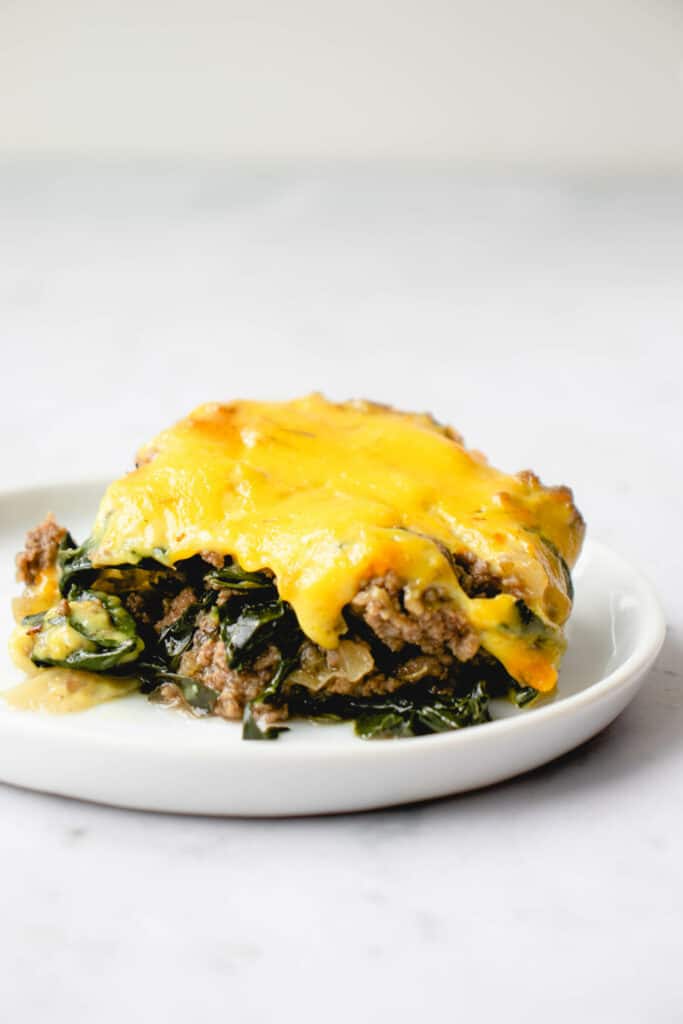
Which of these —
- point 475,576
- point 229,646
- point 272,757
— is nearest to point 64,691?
point 229,646

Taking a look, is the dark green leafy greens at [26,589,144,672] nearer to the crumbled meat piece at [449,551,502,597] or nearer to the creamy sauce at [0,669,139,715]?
the creamy sauce at [0,669,139,715]

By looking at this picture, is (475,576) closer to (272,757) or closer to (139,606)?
(272,757)

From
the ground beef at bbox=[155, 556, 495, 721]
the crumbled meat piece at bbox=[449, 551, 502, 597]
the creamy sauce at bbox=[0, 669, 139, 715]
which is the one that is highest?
the crumbled meat piece at bbox=[449, 551, 502, 597]

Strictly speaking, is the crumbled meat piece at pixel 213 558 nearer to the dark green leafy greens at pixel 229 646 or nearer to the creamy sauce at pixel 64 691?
the dark green leafy greens at pixel 229 646

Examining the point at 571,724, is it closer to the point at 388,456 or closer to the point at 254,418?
the point at 388,456

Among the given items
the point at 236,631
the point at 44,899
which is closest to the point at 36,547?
the point at 236,631

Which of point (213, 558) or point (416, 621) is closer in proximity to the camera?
point (416, 621)

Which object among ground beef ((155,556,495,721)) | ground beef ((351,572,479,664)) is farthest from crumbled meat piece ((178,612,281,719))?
ground beef ((351,572,479,664))
